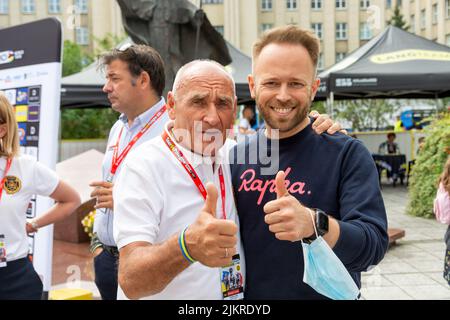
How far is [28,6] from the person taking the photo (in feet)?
123

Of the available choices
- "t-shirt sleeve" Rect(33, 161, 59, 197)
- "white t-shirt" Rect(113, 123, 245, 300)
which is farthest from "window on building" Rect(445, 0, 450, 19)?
"white t-shirt" Rect(113, 123, 245, 300)

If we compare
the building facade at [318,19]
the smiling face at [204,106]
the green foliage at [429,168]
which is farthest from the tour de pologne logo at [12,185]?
the building facade at [318,19]

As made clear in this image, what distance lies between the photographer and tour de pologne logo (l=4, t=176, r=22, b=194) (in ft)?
7.69

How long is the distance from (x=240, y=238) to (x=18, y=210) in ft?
4.27

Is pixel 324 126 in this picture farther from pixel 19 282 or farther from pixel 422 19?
pixel 422 19

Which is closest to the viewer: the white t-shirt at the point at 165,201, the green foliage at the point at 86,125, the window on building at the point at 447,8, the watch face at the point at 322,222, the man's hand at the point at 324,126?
the watch face at the point at 322,222

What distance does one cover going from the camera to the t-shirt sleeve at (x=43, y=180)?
2.49 metres

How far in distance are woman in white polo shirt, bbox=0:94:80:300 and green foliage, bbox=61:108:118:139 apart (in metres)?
19.7

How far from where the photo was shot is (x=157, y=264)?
3.80ft

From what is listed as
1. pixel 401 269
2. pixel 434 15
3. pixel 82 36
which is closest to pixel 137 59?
pixel 401 269

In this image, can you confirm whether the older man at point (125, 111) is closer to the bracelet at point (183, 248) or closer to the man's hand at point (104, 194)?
the man's hand at point (104, 194)

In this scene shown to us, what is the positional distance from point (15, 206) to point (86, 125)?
808 inches

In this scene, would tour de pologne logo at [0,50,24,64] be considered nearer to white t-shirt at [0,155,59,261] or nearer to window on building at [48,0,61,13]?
white t-shirt at [0,155,59,261]

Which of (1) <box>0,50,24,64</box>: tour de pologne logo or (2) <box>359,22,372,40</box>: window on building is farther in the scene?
(2) <box>359,22,372,40</box>: window on building
